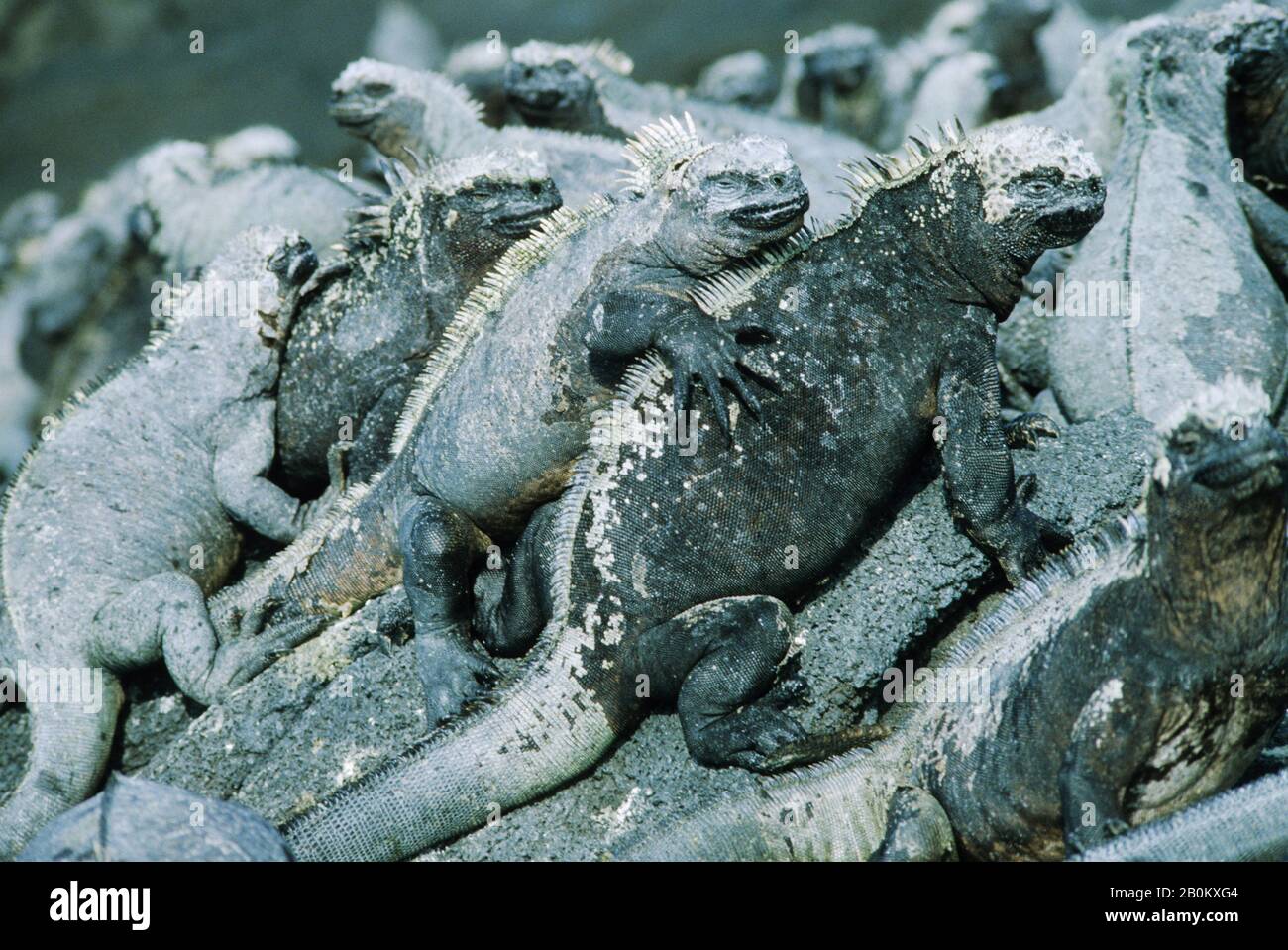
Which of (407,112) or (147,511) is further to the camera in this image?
(407,112)

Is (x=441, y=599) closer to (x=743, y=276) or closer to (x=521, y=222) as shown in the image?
(x=743, y=276)

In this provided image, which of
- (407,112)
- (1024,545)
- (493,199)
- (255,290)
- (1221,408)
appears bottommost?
(1024,545)

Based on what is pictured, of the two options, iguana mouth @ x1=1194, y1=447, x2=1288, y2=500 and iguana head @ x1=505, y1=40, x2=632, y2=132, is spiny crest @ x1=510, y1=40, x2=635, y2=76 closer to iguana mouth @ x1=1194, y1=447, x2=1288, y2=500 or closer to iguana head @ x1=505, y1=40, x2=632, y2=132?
iguana head @ x1=505, y1=40, x2=632, y2=132

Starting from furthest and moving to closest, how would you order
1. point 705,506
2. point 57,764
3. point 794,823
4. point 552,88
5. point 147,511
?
point 552,88 → point 147,511 → point 57,764 → point 705,506 → point 794,823

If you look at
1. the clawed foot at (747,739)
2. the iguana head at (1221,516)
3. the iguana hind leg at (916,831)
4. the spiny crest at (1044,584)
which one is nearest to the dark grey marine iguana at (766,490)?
the clawed foot at (747,739)

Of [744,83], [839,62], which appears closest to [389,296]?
[839,62]

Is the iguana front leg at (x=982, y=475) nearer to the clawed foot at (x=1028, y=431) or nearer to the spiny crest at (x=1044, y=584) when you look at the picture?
the spiny crest at (x=1044, y=584)

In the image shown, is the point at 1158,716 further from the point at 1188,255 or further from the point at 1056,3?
the point at 1056,3
